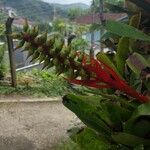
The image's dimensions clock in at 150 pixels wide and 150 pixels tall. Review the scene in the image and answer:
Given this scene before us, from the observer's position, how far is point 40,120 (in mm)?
6082

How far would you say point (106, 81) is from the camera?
1284mm

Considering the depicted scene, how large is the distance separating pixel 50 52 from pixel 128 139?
388 mm

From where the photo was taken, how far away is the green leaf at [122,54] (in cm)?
163

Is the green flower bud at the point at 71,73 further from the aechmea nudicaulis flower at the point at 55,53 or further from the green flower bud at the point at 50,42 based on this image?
the green flower bud at the point at 50,42

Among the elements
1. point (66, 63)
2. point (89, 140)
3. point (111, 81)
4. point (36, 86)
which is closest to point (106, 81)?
point (111, 81)

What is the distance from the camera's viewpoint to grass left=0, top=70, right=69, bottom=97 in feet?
25.0

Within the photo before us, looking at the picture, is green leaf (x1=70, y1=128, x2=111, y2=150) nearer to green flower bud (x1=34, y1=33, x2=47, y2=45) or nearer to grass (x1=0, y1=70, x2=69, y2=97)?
green flower bud (x1=34, y1=33, x2=47, y2=45)

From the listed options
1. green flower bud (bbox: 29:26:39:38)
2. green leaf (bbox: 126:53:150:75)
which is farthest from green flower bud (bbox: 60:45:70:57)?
green leaf (bbox: 126:53:150:75)

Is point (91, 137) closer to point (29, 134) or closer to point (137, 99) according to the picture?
point (137, 99)

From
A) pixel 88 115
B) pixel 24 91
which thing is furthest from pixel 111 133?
pixel 24 91

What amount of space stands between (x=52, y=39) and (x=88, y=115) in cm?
30

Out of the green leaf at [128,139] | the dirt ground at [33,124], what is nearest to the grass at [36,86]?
the dirt ground at [33,124]

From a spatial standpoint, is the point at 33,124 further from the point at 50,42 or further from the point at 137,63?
the point at 137,63

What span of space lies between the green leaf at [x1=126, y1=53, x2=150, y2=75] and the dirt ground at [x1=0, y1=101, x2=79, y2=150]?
113 inches
